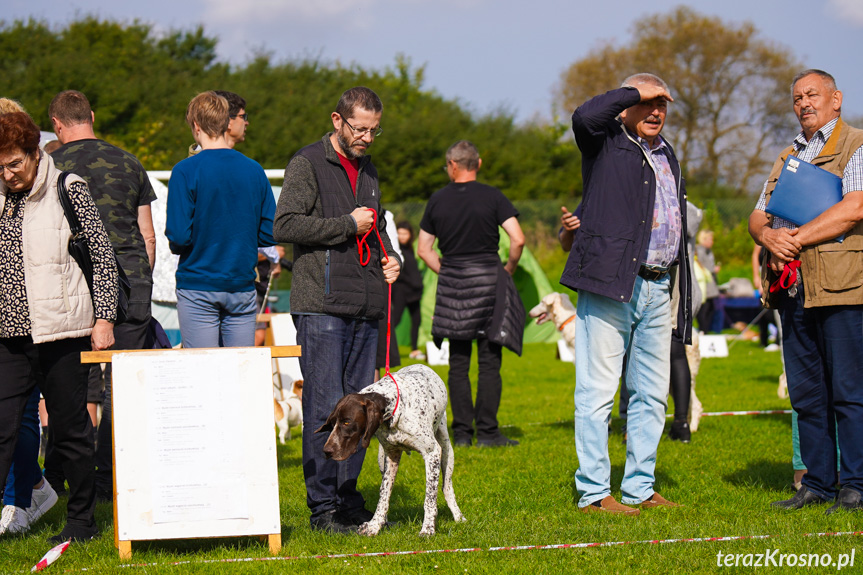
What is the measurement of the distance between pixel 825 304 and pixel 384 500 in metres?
2.51

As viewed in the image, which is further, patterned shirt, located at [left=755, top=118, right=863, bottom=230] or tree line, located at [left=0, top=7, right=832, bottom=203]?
tree line, located at [left=0, top=7, right=832, bottom=203]

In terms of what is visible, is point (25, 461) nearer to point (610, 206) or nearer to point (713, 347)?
point (610, 206)

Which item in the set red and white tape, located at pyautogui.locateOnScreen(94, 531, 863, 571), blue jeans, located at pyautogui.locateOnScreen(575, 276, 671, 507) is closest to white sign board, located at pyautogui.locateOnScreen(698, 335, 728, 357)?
blue jeans, located at pyautogui.locateOnScreen(575, 276, 671, 507)

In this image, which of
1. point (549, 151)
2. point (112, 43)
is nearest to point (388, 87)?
point (549, 151)

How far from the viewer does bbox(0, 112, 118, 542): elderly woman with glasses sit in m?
4.11

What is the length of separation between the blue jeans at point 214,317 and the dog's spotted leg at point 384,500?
1.20m

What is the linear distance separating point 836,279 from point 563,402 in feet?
17.2

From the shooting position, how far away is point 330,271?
444 cm

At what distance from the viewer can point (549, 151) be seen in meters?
37.8

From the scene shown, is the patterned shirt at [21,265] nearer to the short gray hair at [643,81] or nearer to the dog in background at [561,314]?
the short gray hair at [643,81]

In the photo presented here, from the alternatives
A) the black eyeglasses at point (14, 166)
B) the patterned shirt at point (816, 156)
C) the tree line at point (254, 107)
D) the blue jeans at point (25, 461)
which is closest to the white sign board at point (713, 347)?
the patterned shirt at point (816, 156)

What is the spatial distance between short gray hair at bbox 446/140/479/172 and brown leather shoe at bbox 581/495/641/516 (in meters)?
3.48

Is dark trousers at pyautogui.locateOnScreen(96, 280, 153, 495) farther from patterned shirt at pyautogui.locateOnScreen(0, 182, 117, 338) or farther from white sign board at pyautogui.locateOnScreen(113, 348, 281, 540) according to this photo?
white sign board at pyautogui.locateOnScreen(113, 348, 281, 540)

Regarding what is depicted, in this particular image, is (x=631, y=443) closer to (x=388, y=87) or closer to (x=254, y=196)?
(x=254, y=196)
